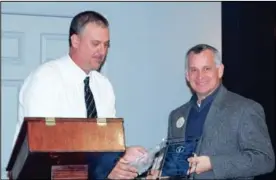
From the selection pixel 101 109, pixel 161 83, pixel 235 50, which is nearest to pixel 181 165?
pixel 101 109

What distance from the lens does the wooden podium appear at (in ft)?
4.84

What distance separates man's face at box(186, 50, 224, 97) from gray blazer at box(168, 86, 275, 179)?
8 cm

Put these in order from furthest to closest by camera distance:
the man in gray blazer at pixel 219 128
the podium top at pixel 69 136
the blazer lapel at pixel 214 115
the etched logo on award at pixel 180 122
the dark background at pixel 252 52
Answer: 1. the dark background at pixel 252 52
2. the etched logo on award at pixel 180 122
3. the blazer lapel at pixel 214 115
4. the man in gray blazer at pixel 219 128
5. the podium top at pixel 69 136

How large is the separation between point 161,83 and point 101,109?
0.85m

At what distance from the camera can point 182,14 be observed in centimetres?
350

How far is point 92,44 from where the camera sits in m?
2.57

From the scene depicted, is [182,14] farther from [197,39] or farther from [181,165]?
[181,165]

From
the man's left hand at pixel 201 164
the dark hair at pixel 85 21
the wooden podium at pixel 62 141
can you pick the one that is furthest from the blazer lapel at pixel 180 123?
the wooden podium at pixel 62 141

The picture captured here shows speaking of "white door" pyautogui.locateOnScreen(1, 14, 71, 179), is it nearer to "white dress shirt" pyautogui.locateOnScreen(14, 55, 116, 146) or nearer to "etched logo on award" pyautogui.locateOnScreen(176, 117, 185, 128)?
"white dress shirt" pyautogui.locateOnScreen(14, 55, 116, 146)

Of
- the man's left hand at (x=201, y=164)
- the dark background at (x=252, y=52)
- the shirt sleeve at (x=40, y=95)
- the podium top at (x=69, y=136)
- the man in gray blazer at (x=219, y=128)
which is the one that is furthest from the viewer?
the dark background at (x=252, y=52)

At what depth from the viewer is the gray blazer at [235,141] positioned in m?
2.53

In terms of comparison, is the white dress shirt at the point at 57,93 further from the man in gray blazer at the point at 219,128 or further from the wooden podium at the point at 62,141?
the wooden podium at the point at 62,141

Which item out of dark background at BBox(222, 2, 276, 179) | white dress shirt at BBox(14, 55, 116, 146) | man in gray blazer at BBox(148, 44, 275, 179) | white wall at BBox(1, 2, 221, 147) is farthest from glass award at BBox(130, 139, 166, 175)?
dark background at BBox(222, 2, 276, 179)

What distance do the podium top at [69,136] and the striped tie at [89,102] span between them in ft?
2.96
